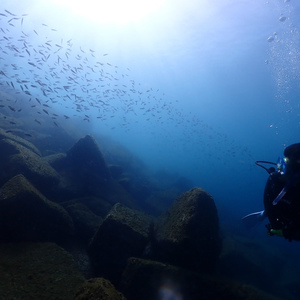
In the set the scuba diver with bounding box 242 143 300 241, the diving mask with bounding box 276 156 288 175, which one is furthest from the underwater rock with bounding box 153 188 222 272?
the diving mask with bounding box 276 156 288 175

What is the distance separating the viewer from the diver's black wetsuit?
3684mm

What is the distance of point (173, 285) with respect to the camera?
4664 millimetres

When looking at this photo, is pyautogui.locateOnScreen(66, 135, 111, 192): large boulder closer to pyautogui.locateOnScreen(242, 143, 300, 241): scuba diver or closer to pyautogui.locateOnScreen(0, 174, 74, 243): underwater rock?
pyautogui.locateOnScreen(0, 174, 74, 243): underwater rock

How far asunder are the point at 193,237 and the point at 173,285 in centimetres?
115

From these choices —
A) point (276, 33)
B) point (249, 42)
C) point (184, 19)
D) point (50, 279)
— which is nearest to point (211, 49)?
point (249, 42)

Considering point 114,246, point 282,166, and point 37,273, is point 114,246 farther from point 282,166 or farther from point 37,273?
point 282,166

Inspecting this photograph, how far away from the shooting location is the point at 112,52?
52.0 metres

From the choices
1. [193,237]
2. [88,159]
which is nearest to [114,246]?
[193,237]

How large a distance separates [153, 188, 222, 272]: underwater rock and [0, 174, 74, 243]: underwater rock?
304cm

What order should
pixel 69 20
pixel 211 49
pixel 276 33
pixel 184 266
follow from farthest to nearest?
pixel 69 20 < pixel 211 49 < pixel 276 33 < pixel 184 266

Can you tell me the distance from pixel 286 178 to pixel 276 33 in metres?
28.3

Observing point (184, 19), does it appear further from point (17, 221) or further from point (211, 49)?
point (17, 221)

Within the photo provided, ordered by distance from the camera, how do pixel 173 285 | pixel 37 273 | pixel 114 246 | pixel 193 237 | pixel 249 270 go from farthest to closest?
pixel 249 270 → pixel 114 246 → pixel 193 237 → pixel 173 285 → pixel 37 273

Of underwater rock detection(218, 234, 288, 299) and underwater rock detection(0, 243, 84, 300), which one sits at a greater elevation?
underwater rock detection(0, 243, 84, 300)
